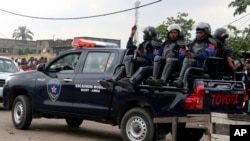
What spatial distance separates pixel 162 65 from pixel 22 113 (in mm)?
3697

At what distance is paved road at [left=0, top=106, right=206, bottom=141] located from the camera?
343 inches

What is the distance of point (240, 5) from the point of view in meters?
10.7

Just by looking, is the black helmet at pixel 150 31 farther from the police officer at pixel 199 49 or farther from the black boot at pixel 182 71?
the black boot at pixel 182 71

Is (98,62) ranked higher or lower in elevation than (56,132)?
higher

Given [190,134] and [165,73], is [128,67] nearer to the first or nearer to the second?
[165,73]

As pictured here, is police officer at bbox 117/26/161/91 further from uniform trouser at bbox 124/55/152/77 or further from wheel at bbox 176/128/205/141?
wheel at bbox 176/128/205/141

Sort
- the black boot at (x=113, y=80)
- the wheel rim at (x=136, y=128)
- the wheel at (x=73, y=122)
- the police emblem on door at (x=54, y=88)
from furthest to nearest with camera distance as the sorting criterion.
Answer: the wheel at (x=73, y=122), the police emblem on door at (x=54, y=88), the black boot at (x=113, y=80), the wheel rim at (x=136, y=128)

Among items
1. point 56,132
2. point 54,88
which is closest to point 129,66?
point 54,88

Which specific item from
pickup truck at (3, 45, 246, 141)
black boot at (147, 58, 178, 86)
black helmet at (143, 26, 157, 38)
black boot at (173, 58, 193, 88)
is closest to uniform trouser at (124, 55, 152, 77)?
pickup truck at (3, 45, 246, 141)

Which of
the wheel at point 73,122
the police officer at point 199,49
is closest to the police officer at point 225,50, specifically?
the police officer at point 199,49

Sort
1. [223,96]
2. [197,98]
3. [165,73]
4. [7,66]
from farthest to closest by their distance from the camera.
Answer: [7,66] → [165,73] → [223,96] → [197,98]

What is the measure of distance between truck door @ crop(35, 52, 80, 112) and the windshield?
4.78m

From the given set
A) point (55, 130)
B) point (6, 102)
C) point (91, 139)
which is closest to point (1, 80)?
point (6, 102)

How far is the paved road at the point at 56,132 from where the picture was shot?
872cm
